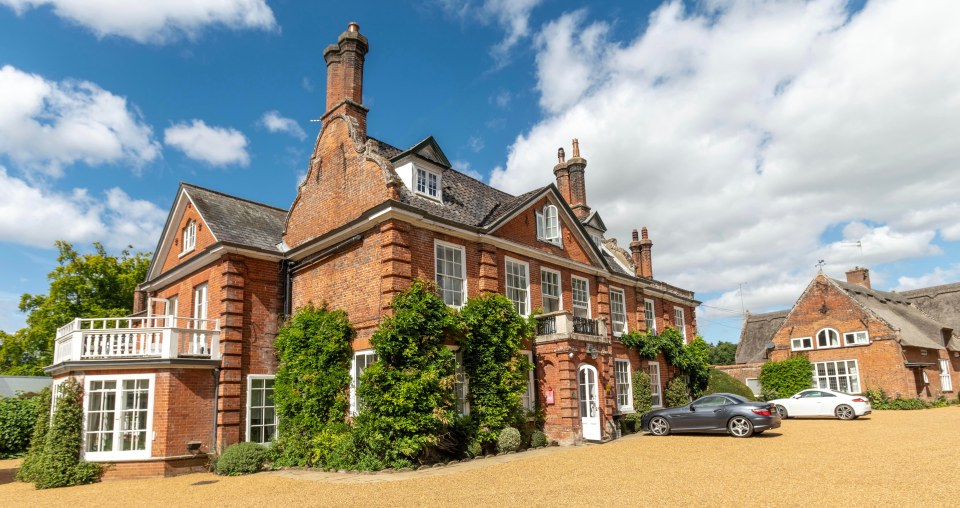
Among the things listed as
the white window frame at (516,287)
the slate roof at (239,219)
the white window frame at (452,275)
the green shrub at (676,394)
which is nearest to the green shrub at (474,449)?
the white window frame at (452,275)

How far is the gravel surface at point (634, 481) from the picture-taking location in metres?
9.70

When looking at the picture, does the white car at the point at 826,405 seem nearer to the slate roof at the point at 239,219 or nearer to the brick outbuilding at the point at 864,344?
the brick outbuilding at the point at 864,344

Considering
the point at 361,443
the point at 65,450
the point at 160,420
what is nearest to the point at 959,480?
the point at 361,443

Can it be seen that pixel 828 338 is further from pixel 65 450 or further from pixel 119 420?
pixel 65 450

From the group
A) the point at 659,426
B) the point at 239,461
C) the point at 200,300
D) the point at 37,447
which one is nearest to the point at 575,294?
the point at 659,426

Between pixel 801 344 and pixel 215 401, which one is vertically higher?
pixel 801 344

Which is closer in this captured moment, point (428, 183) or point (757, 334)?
point (428, 183)

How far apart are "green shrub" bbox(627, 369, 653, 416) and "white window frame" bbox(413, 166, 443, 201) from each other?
39.0 ft

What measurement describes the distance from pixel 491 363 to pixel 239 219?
35.5 feet

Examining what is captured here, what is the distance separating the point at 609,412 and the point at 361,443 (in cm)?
972

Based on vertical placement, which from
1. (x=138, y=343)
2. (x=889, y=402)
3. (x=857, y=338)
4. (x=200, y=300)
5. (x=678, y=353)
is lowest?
(x=889, y=402)

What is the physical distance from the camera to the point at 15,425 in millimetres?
23828

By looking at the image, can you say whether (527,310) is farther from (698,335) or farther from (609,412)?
(698,335)

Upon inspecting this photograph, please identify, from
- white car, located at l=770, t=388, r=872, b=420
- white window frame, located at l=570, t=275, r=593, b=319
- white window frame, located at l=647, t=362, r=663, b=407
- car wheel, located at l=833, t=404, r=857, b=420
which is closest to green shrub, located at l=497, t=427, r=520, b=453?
white window frame, located at l=570, t=275, r=593, b=319
